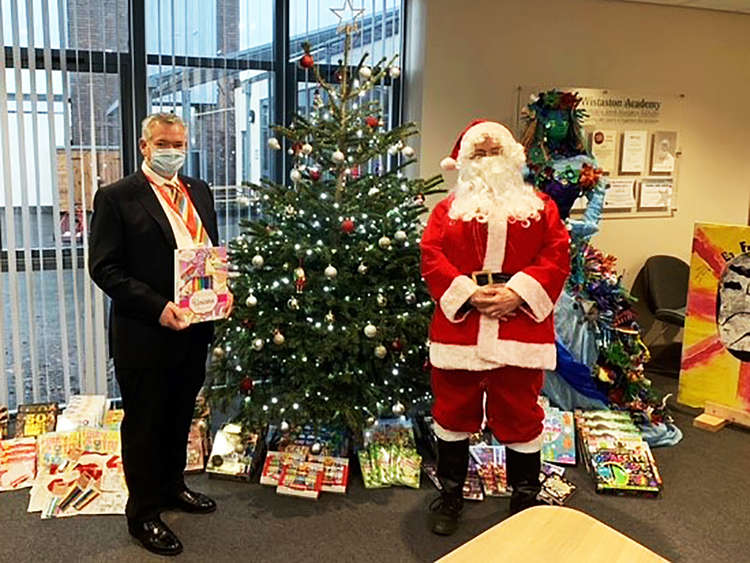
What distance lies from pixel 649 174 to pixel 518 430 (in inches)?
112

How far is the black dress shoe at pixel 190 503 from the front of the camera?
2812mm

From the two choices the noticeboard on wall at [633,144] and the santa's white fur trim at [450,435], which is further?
the noticeboard on wall at [633,144]

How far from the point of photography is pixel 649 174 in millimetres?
4789

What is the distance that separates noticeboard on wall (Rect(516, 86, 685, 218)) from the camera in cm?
450

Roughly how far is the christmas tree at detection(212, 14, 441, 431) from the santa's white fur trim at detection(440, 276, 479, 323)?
0.46 meters

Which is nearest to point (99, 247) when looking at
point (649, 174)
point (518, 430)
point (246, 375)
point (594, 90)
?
point (246, 375)

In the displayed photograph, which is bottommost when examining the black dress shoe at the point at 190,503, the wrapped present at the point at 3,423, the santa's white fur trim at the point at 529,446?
the black dress shoe at the point at 190,503

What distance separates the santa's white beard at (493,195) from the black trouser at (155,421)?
1102mm

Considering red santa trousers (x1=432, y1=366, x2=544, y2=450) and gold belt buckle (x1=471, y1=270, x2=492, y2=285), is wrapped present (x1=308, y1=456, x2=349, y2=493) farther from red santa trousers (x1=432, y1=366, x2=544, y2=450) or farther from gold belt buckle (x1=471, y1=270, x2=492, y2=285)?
gold belt buckle (x1=471, y1=270, x2=492, y2=285)

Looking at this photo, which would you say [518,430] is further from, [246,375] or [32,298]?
[32,298]

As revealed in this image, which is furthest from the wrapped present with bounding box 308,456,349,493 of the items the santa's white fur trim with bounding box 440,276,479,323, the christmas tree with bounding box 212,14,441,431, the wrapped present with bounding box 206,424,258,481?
the santa's white fur trim with bounding box 440,276,479,323

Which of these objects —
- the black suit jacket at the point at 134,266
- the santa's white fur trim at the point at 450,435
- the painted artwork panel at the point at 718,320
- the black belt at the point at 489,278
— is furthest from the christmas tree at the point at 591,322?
the black suit jacket at the point at 134,266

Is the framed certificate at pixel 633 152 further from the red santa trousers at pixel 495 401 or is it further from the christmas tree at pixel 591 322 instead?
the red santa trousers at pixel 495 401

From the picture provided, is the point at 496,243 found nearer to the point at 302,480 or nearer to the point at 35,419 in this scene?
the point at 302,480
